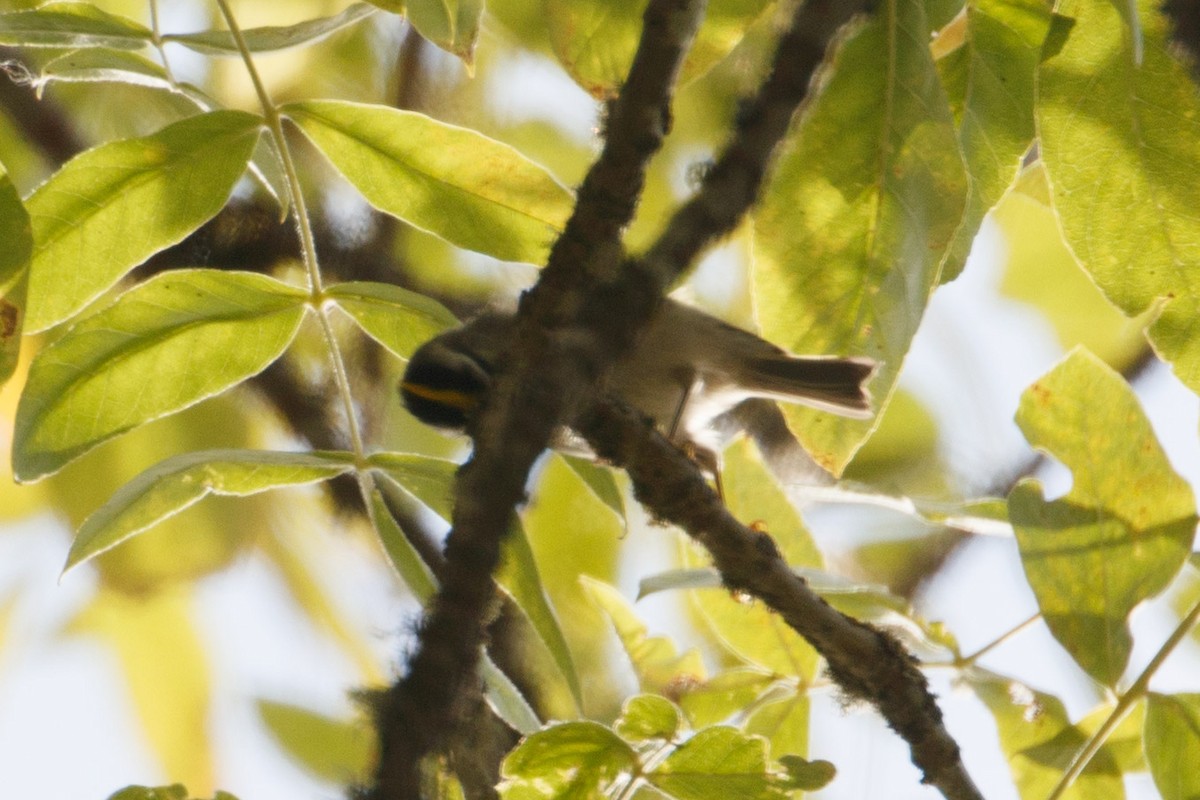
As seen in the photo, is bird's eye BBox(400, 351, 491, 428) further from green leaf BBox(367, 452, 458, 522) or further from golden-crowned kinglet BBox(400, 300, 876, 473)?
green leaf BBox(367, 452, 458, 522)

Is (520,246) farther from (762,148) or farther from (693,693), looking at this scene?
(693,693)

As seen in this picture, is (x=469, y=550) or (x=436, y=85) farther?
(x=436, y=85)

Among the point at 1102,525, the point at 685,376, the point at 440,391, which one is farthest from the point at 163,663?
the point at 1102,525

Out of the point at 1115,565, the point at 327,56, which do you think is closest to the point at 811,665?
the point at 1115,565

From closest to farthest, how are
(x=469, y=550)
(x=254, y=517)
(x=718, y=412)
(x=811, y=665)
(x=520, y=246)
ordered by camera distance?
(x=469, y=550), (x=520, y=246), (x=811, y=665), (x=254, y=517), (x=718, y=412)

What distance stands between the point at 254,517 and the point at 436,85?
1118mm

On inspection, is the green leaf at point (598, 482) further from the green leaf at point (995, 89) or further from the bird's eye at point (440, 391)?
the bird's eye at point (440, 391)

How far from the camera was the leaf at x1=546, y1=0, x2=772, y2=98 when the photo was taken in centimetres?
142

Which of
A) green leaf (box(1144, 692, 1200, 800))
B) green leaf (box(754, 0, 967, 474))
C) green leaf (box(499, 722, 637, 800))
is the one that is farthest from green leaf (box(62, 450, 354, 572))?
green leaf (box(1144, 692, 1200, 800))

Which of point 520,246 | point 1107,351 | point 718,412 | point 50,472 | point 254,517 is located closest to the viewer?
point 50,472

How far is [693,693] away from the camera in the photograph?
172cm

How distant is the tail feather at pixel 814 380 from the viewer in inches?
85.1

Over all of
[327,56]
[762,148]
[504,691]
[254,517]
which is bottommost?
[254,517]

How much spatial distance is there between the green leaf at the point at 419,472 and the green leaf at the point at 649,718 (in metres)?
0.32
